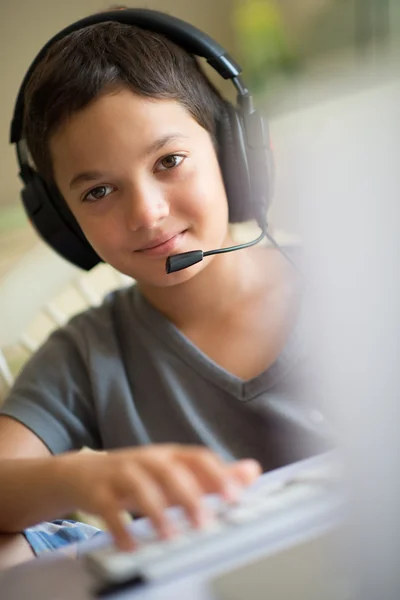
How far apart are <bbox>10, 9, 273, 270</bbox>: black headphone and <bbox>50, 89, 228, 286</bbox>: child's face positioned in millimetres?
23

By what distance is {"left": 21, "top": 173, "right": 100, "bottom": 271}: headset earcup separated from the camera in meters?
0.76

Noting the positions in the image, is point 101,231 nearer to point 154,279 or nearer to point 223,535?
point 154,279

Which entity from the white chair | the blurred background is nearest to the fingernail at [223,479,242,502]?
the blurred background

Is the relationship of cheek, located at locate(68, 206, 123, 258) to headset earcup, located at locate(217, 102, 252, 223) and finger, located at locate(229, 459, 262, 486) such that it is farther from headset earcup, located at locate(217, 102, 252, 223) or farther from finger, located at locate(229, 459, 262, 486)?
finger, located at locate(229, 459, 262, 486)

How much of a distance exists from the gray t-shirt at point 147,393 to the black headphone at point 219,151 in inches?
4.5

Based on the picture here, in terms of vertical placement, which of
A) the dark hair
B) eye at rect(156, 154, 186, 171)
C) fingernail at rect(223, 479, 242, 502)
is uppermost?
the dark hair

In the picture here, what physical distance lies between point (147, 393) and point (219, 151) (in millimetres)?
321

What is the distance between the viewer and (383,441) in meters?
0.30

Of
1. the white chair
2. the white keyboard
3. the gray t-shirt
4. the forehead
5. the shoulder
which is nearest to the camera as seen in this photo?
the white keyboard

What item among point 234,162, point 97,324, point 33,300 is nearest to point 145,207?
point 234,162

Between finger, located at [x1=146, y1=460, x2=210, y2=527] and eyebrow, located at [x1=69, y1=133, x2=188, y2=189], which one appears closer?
finger, located at [x1=146, y1=460, x2=210, y2=527]

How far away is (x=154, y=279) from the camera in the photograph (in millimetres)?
724

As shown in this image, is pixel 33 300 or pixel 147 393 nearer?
pixel 147 393

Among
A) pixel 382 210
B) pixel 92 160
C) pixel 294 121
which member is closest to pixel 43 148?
pixel 92 160
